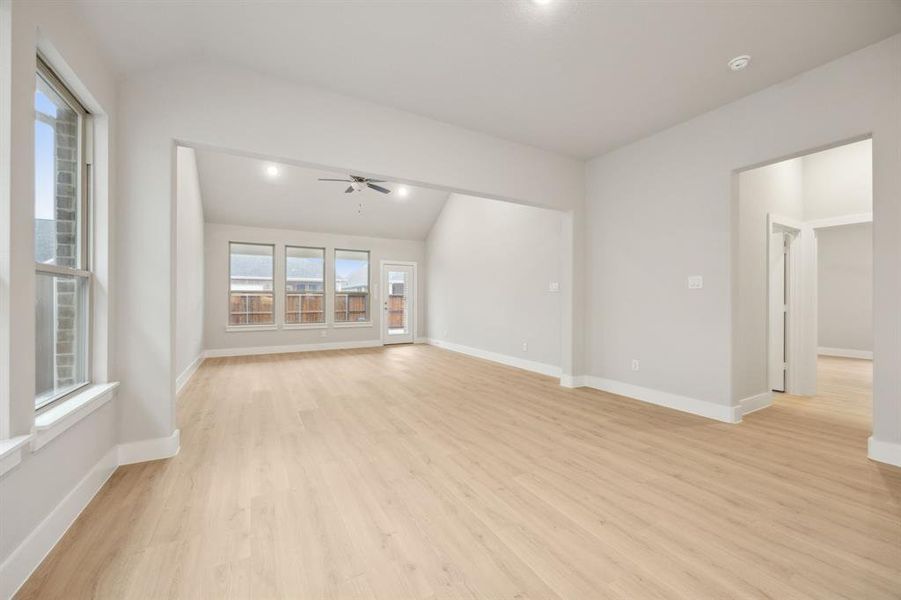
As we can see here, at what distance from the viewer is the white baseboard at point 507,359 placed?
534 centimetres

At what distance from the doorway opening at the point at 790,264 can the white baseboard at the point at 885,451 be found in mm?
929

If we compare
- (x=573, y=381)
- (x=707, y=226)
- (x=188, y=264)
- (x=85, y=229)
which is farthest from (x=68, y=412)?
(x=707, y=226)

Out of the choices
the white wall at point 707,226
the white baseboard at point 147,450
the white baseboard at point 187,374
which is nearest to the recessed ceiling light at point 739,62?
the white wall at point 707,226

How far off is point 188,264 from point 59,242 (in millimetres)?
3349

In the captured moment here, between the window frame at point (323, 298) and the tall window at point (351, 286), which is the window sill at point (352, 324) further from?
the window frame at point (323, 298)

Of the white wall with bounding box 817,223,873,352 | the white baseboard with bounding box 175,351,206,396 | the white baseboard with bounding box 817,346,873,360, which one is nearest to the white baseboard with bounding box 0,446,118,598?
the white baseboard with bounding box 175,351,206,396

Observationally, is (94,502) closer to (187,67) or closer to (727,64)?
(187,67)

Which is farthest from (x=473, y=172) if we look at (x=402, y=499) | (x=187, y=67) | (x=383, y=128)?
(x=402, y=499)

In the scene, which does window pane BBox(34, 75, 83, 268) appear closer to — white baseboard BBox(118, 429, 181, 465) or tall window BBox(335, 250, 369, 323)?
white baseboard BBox(118, 429, 181, 465)

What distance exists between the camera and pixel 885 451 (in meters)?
2.42

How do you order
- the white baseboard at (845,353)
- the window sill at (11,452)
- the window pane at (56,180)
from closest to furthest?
the window sill at (11,452), the window pane at (56,180), the white baseboard at (845,353)

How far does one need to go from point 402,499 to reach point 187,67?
3.29m

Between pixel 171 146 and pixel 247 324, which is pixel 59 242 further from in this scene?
pixel 247 324

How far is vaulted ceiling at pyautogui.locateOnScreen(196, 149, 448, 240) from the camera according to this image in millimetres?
6145
